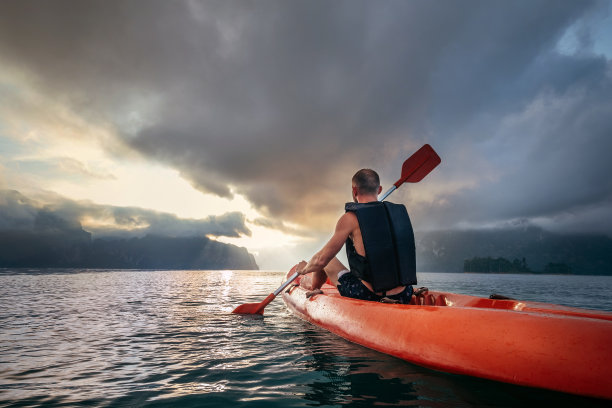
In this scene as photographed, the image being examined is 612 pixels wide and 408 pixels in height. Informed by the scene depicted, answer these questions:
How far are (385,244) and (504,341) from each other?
5.37 feet

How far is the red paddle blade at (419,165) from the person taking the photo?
688cm

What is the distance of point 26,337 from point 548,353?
7.35m

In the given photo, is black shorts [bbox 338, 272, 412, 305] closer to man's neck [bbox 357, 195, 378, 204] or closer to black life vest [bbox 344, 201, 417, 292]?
black life vest [bbox 344, 201, 417, 292]

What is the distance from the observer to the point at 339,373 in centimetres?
331

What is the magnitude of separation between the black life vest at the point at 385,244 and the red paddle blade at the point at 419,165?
2912 mm

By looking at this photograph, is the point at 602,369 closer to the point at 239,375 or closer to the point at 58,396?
the point at 239,375

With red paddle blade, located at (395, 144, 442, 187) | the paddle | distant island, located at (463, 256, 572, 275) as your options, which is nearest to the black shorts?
the paddle

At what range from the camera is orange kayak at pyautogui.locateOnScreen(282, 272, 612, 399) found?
2.37 m

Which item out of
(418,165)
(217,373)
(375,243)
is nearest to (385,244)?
(375,243)

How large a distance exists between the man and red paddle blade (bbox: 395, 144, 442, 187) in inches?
110

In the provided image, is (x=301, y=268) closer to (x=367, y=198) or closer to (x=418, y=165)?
(x=367, y=198)

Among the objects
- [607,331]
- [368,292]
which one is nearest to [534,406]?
[607,331]

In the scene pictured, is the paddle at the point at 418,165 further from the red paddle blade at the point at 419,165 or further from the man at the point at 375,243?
the man at the point at 375,243

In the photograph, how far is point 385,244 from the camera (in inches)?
158
